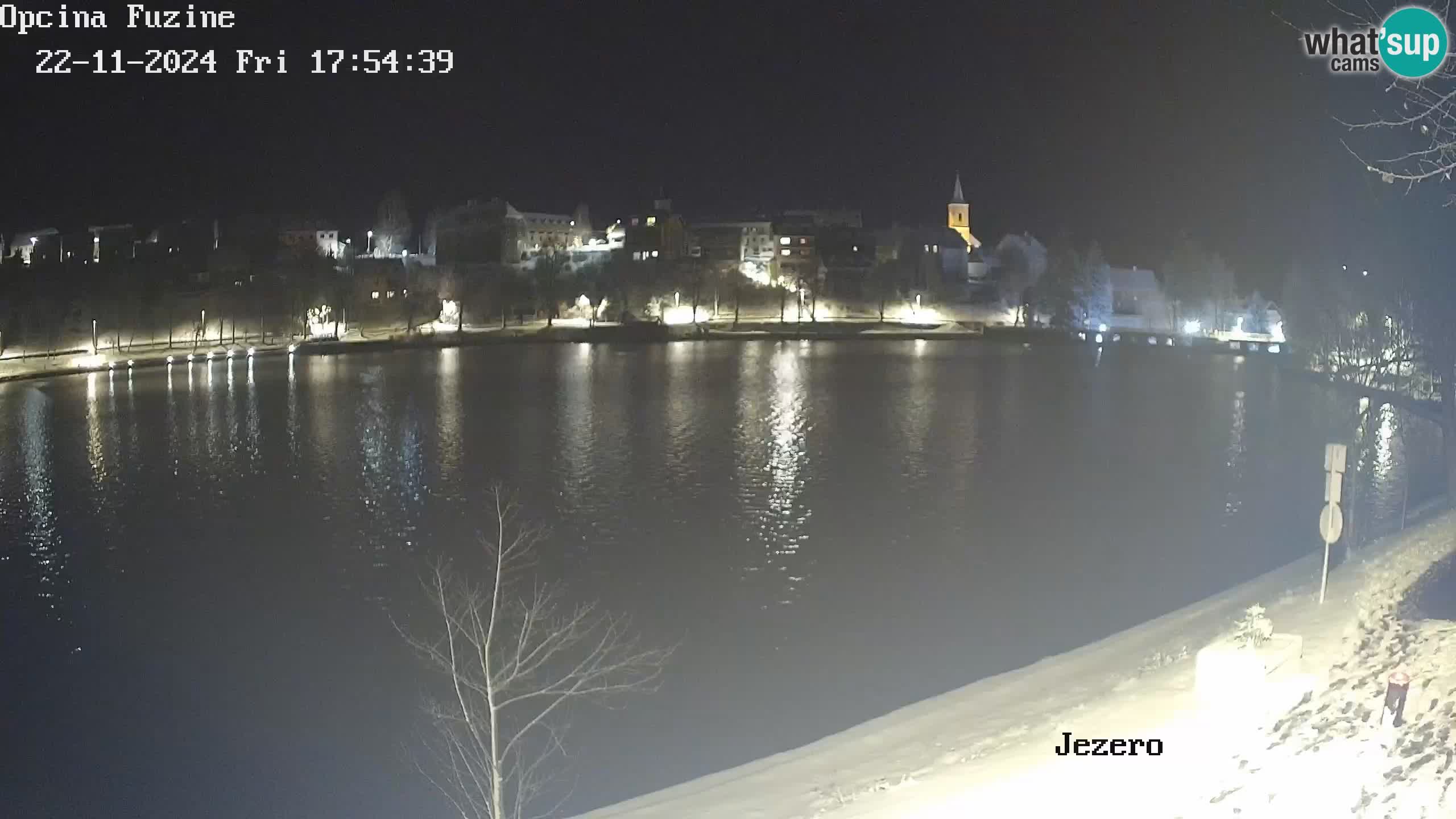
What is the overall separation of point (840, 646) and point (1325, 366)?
2917 centimetres

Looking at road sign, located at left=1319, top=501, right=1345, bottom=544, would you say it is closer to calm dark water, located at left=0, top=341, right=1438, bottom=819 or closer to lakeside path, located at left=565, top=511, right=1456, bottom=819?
lakeside path, located at left=565, top=511, right=1456, bottom=819

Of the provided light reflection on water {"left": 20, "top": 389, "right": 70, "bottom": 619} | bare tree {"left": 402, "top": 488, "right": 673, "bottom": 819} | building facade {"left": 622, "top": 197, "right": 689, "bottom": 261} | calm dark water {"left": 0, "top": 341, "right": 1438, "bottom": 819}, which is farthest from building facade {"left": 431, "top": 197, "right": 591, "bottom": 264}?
bare tree {"left": 402, "top": 488, "right": 673, "bottom": 819}

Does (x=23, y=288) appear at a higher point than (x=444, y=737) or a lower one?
higher

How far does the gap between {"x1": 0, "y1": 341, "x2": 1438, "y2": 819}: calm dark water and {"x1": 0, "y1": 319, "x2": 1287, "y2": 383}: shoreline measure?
10215mm

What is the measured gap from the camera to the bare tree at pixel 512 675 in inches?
301

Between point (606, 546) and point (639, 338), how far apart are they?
35.8 m

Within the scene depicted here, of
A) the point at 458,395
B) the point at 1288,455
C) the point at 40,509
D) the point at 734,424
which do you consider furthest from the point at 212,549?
the point at 1288,455

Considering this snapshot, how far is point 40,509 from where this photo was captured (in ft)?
54.6

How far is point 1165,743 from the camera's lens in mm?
5395

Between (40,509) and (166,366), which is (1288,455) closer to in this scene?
(40,509)

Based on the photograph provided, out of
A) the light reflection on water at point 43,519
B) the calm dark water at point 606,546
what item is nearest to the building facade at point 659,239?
the calm dark water at point 606,546

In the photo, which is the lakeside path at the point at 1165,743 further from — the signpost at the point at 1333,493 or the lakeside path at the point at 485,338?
the lakeside path at the point at 485,338

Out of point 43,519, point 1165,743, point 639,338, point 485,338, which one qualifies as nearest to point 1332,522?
point 1165,743

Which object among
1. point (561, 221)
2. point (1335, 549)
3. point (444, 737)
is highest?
point (561, 221)
